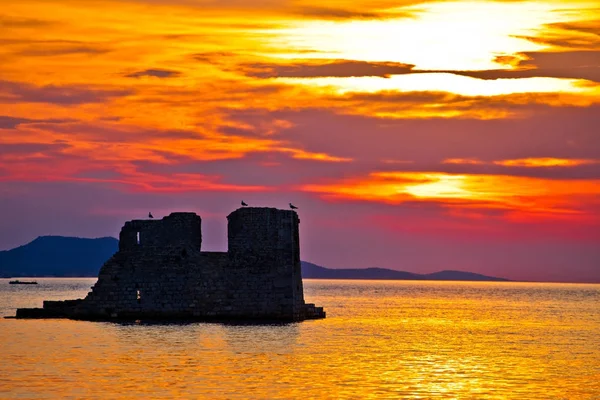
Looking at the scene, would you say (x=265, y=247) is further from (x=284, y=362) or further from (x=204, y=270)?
(x=284, y=362)

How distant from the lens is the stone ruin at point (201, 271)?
169ft

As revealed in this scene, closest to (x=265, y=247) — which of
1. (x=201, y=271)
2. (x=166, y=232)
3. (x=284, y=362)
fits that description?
(x=201, y=271)

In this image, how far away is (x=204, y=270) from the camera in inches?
2031

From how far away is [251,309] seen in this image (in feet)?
170

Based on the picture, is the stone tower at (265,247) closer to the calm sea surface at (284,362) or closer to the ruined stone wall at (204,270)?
the ruined stone wall at (204,270)

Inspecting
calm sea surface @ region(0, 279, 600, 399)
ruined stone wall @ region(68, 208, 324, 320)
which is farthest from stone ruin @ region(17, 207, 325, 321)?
calm sea surface @ region(0, 279, 600, 399)

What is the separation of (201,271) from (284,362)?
49.6 ft

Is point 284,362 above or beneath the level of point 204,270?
beneath

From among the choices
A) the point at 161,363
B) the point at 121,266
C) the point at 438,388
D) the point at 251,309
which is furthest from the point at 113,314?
the point at 438,388

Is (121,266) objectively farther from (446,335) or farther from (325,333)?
(446,335)

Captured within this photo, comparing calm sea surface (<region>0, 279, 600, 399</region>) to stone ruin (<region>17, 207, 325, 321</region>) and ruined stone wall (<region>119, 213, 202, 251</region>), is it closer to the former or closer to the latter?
stone ruin (<region>17, 207, 325, 321</region>)

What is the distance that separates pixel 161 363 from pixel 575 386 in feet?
44.1

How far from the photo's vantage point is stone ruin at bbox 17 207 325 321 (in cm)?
5156

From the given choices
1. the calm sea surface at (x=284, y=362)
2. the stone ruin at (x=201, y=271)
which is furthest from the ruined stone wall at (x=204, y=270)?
the calm sea surface at (x=284, y=362)
